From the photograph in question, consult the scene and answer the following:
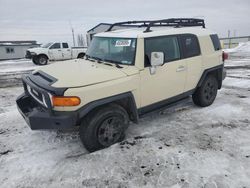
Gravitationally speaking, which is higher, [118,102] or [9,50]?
[9,50]

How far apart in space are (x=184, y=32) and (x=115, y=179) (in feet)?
11.0

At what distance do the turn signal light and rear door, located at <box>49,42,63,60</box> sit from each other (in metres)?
14.7

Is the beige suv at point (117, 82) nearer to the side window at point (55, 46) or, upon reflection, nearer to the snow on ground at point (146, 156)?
the snow on ground at point (146, 156)

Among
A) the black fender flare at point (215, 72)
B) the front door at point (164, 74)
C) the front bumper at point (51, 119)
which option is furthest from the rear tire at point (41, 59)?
the front bumper at point (51, 119)

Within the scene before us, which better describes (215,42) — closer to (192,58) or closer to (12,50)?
(192,58)

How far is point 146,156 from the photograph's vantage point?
362 cm

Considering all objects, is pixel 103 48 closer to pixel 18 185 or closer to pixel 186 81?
pixel 186 81

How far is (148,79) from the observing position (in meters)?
4.05

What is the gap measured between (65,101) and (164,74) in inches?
79.2

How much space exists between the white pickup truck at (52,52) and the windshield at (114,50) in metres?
13.0

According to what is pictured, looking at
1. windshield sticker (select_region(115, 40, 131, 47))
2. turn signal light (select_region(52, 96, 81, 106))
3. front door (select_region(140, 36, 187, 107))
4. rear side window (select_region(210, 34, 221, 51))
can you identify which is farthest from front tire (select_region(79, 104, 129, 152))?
rear side window (select_region(210, 34, 221, 51))

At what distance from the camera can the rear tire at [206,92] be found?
5.47 metres

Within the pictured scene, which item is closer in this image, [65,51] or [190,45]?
[190,45]

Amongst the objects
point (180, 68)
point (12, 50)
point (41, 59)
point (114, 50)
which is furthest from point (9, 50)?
point (180, 68)
